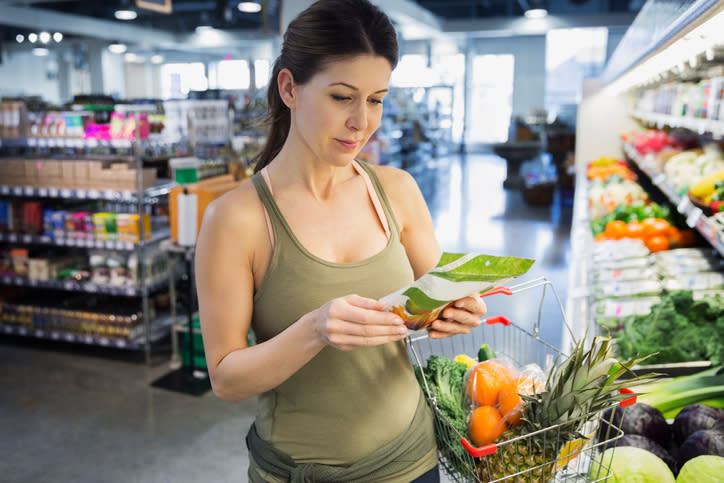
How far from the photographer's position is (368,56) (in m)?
1.19

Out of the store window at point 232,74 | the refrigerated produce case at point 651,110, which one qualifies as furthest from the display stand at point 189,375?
the store window at point 232,74

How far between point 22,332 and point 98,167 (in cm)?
157

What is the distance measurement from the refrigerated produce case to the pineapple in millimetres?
153

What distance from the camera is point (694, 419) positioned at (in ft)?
5.94

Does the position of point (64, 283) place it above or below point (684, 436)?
below

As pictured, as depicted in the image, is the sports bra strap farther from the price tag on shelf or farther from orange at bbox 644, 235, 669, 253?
orange at bbox 644, 235, 669, 253

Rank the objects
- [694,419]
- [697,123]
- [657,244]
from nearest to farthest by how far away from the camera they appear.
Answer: [694,419]
[697,123]
[657,244]

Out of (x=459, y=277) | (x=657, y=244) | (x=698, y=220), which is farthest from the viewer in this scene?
(x=657, y=244)

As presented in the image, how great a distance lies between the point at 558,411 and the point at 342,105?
73cm

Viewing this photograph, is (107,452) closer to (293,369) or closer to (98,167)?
(98,167)

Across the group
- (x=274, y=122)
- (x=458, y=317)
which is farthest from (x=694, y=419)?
(x=274, y=122)

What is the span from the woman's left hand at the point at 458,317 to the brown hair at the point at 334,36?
0.51 m

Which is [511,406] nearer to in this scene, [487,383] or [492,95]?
[487,383]

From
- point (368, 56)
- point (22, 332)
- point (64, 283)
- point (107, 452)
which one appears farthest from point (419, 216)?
point (22, 332)
